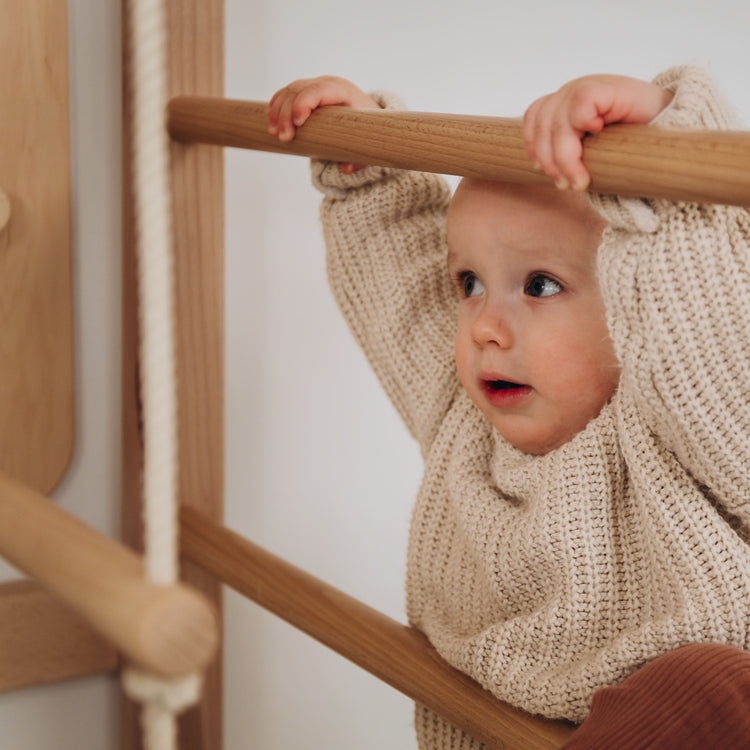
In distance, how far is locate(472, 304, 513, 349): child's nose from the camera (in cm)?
64

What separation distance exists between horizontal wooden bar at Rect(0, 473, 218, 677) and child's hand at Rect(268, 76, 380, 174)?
0.34 meters

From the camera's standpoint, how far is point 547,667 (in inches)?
23.6

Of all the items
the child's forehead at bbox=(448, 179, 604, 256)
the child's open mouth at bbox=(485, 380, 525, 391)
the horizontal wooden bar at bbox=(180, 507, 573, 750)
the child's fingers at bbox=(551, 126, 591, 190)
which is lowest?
the horizontal wooden bar at bbox=(180, 507, 573, 750)

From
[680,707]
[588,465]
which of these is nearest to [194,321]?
[588,465]

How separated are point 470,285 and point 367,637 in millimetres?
240

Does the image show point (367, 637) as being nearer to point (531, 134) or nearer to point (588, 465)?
point (588, 465)

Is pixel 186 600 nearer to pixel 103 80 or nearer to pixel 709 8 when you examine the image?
pixel 103 80

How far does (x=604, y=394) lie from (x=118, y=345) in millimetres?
418

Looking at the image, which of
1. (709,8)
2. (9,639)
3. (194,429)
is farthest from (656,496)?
(709,8)

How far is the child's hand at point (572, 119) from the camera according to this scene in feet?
1.50

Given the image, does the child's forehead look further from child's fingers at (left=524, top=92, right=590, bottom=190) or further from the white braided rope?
the white braided rope

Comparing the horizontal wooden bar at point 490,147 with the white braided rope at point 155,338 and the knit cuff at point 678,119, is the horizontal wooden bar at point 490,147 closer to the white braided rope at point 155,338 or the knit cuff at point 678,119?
the knit cuff at point 678,119

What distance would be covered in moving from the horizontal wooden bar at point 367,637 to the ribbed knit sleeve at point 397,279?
0.15 m

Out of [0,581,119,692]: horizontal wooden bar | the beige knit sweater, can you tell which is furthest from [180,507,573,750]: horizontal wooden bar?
[0,581,119,692]: horizontal wooden bar
